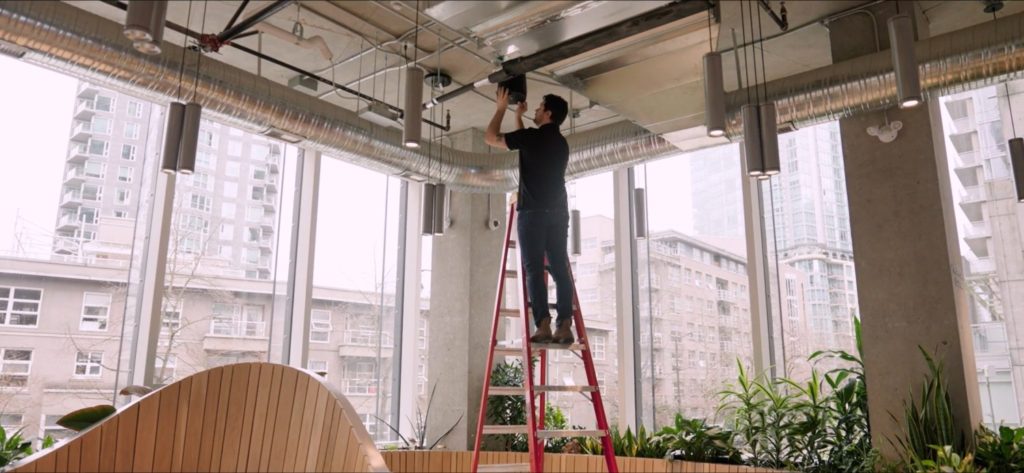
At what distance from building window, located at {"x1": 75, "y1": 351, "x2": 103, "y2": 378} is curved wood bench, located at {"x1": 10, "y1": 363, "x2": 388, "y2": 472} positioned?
247cm

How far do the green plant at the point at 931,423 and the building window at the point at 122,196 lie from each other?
5.62 m

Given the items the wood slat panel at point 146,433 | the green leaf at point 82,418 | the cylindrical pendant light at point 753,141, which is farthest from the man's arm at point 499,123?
the green leaf at point 82,418

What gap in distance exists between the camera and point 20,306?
4809 mm

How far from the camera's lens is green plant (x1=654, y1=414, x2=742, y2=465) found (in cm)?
469

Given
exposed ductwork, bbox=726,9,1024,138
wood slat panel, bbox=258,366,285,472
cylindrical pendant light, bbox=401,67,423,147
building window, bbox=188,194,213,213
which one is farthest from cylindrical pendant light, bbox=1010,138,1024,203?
building window, bbox=188,194,213,213

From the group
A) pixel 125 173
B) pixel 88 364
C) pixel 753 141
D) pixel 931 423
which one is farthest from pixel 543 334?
pixel 125 173

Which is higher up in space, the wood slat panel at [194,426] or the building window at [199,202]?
the building window at [199,202]

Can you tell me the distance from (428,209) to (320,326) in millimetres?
2264

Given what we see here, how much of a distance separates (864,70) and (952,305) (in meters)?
1.49

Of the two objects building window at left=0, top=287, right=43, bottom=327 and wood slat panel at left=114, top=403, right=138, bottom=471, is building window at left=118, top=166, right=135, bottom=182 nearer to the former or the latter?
building window at left=0, top=287, right=43, bottom=327

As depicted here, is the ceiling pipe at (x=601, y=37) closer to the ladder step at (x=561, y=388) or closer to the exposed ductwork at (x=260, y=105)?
the exposed ductwork at (x=260, y=105)

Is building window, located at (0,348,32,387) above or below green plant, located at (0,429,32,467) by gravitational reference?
above

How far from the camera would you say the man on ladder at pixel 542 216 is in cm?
359

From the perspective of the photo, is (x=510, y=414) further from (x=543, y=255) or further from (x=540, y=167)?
(x=540, y=167)
